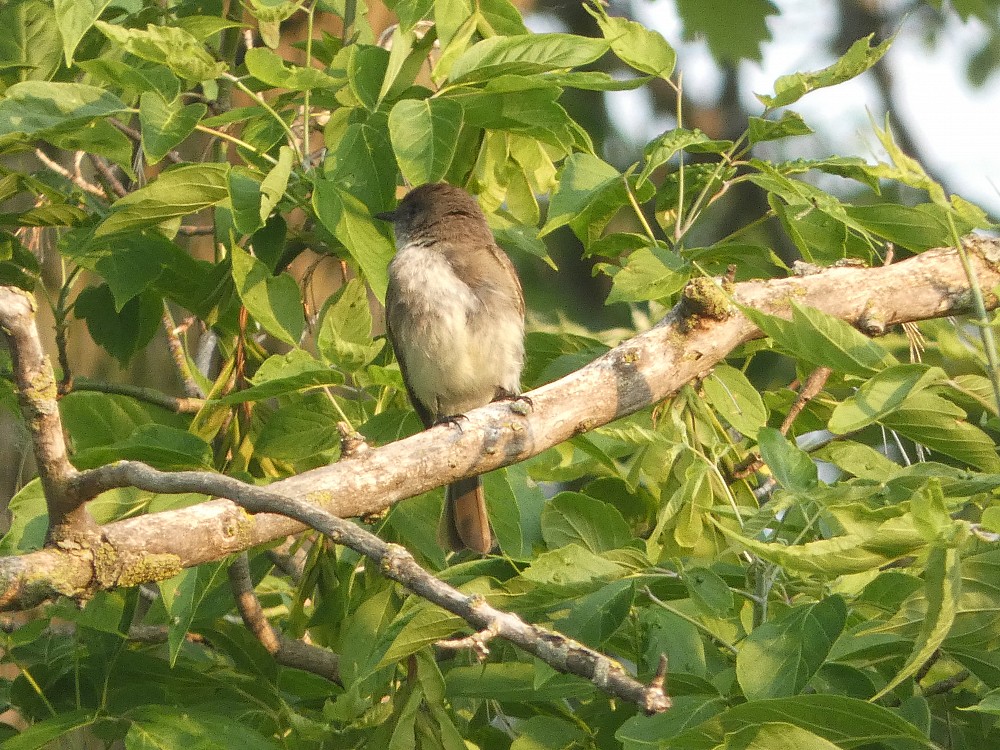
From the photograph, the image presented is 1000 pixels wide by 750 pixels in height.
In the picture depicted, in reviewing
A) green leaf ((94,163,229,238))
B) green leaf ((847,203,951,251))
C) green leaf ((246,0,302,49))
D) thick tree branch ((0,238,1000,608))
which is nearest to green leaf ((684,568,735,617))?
thick tree branch ((0,238,1000,608))

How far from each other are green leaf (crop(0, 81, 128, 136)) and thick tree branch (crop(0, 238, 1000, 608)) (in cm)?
105

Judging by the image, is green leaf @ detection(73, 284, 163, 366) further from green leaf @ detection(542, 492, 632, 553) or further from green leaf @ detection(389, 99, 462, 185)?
green leaf @ detection(542, 492, 632, 553)

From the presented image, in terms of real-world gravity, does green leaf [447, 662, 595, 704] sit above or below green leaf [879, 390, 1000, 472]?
below

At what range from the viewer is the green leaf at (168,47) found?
269 centimetres

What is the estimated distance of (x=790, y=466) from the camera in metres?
2.23

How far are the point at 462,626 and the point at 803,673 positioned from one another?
24.9 inches

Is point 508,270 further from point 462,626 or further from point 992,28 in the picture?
point 992,28

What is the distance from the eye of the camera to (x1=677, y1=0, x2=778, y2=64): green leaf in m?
5.18

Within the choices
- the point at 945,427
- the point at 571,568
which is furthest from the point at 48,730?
the point at 945,427

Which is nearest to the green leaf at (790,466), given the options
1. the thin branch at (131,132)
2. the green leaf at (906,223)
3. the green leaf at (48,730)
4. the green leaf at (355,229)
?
the green leaf at (906,223)

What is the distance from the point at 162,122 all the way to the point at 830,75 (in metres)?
1.57

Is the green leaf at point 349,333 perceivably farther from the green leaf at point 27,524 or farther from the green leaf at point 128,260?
the green leaf at point 27,524

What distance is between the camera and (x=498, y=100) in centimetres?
303

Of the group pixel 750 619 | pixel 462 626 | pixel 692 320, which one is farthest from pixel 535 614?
pixel 692 320
